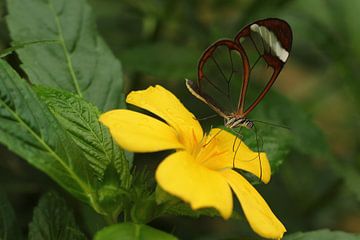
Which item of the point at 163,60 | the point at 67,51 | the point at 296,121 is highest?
the point at 67,51

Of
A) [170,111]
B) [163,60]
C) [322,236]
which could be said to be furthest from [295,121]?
[170,111]

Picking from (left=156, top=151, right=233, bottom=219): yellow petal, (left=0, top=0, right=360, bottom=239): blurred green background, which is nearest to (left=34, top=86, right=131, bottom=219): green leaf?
(left=156, top=151, right=233, bottom=219): yellow petal

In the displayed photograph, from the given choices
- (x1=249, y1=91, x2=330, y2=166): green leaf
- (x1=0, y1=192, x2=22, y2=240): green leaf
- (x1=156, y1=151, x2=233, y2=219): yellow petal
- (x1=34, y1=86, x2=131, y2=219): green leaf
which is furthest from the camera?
(x1=249, y1=91, x2=330, y2=166): green leaf

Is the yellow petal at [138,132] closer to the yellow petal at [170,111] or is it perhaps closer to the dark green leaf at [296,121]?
the yellow petal at [170,111]

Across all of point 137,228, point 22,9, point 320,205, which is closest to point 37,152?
point 137,228

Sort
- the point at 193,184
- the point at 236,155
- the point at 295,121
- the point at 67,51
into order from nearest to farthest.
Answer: the point at 193,184, the point at 236,155, the point at 67,51, the point at 295,121

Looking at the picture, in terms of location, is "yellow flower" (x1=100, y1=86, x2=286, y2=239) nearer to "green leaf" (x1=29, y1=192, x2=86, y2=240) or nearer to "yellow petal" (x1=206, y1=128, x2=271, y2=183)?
"yellow petal" (x1=206, y1=128, x2=271, y2=183)

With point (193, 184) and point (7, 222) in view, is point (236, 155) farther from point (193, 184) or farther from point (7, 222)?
point (7, 222)
